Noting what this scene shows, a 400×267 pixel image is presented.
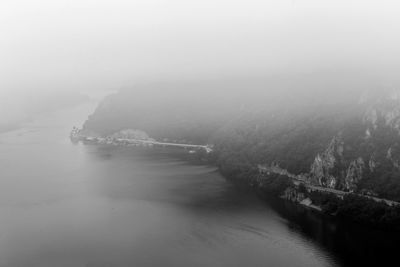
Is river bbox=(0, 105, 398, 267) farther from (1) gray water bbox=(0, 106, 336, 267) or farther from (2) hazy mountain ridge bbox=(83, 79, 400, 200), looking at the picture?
(2) hazy mountain ridge bbox=(83, 79, 400, 200)

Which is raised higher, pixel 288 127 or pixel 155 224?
pixel 288 127

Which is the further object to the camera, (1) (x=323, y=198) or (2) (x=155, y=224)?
(1) (x=323, y=198)

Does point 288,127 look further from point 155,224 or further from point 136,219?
point 155,224

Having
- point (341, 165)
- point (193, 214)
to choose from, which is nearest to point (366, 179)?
point (341, 165)

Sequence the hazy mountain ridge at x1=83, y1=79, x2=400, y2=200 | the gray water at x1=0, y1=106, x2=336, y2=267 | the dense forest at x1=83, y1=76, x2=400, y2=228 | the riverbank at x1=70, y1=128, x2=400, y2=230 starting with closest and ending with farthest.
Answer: the gray water at x1=0, y1=106, x2=336, y2=267 → the riverbank at x1=70, y1=128, x2=400, y2=230 → the dense forest at x1=83, y1=76, x2=400, y2=228 → the hazy mountain ridge at x1=83, y1=79, x2=400, y2=200

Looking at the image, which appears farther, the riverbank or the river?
the riverbank

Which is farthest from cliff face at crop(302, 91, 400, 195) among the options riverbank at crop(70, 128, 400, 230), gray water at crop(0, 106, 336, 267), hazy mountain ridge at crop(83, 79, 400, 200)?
gray water at crop(0, 106, 336, 267)

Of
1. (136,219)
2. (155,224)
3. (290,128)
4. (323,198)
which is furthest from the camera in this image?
(290,128)

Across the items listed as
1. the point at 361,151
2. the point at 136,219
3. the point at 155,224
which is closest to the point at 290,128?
the point at 361,151
